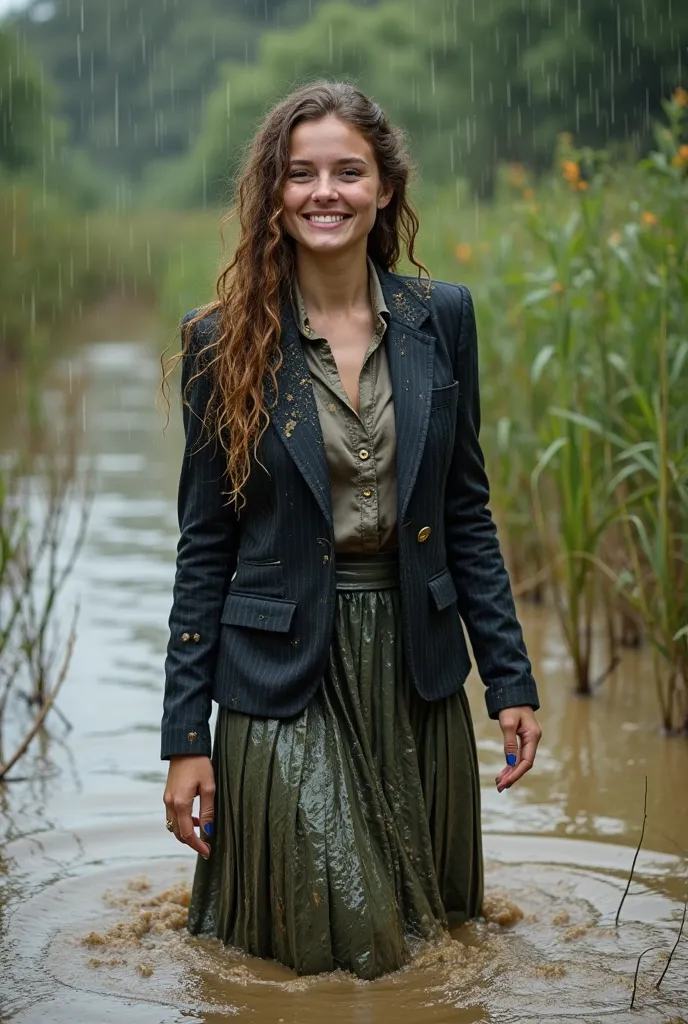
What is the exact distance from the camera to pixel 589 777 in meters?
4.50

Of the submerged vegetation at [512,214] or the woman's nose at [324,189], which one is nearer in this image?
the woman's nose at [324,189]

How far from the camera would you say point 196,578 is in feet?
10.0

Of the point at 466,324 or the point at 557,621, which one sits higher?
the point at 466,324

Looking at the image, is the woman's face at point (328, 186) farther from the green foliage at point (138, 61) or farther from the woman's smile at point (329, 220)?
the green foliage at point (138, 61)

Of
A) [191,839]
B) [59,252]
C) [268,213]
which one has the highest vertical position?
[59,252]

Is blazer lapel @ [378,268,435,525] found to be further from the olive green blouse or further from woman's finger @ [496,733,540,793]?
woman's finger @ [496,733,540,793]

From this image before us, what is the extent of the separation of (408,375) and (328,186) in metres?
0.41

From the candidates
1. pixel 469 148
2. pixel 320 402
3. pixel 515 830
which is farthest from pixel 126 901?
pixel 469 148

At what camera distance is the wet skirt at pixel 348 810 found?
2.95 m

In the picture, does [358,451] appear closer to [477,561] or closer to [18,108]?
[477,561]

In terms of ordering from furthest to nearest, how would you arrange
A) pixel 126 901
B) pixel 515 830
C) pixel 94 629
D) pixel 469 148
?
1. pixel 469 148
2. pixel 94 629
3. pixel 515 830
4. pixel 126 901

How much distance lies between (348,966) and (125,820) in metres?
1.35

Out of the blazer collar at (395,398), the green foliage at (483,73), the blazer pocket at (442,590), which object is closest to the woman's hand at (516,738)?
the blazer pocket at (442,590)

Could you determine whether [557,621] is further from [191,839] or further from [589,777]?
[191,839]
